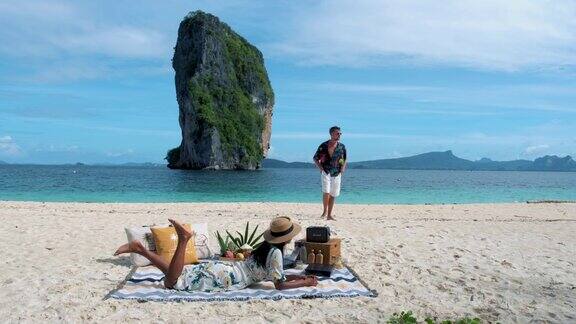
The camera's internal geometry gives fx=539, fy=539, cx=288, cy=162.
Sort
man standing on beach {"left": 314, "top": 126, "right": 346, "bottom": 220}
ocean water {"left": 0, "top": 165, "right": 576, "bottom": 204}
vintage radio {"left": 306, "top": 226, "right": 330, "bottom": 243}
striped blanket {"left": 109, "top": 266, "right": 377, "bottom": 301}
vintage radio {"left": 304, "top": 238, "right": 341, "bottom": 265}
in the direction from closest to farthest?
striped blanket {"left": 109, "top": 266, "right": 377, "bottom": 301} < vintage radio {"left": 304, "top": 238, "right": 341, "bottom": 265} < vintage radio {"left": 306, "top": 226, "right": 330, "bottom": 243} < man standing on beach {"left": 314, "top": 126, "right": 346, "bottom": 220} < ocean water {"left": 0, "top": 165, "right": 576, "bottom": 204}

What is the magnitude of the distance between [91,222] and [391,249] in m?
7.35

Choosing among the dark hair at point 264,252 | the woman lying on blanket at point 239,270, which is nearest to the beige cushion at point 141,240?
the woman lying on blanket at point 239,270

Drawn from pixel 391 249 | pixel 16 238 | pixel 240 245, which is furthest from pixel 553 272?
pixel 16 238

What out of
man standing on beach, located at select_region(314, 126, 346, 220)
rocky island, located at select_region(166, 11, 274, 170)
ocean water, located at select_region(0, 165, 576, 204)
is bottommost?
ocean water, located at select_region(0, 165, 576, 204)

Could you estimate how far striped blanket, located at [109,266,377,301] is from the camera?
5984mm

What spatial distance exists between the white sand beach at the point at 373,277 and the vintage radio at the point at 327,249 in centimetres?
39

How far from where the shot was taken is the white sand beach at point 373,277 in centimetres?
559

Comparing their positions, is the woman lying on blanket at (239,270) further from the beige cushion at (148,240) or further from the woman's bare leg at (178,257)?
the beige cushion at (148,240)

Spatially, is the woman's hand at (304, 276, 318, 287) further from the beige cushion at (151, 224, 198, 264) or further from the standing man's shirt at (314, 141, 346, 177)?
the standing man's shirt at (314, 141, 346, 177)

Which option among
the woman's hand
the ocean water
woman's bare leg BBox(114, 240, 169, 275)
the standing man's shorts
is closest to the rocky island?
the ocean water

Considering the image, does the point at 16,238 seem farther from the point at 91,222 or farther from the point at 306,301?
the point at 306,301

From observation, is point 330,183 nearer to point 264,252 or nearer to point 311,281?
point 311,281

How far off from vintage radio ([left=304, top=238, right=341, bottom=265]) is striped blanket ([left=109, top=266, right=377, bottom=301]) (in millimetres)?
548

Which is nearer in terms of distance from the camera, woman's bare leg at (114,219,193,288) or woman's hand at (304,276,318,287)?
woman's bare leg at (114,219,193,288)
